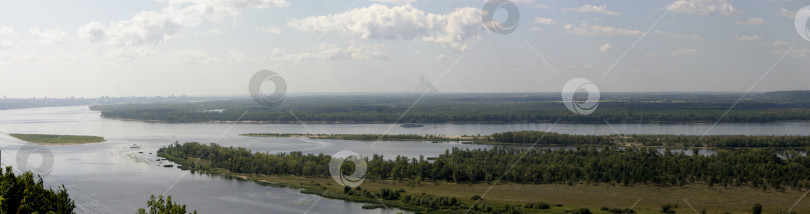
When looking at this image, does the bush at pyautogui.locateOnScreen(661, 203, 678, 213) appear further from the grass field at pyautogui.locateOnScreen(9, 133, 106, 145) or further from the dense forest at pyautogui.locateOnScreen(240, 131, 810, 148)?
the grass field at pyautogui.locateOnScreen(9, 133, 106, 145)

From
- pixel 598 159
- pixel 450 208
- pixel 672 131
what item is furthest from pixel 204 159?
pixel 672 131

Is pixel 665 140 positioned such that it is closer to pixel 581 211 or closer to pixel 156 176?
pixel 581 211

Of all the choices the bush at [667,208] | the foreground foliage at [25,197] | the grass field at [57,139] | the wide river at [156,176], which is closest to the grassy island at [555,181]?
the bush at [667,208]

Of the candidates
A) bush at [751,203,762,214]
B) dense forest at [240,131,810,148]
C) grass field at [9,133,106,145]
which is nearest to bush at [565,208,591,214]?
bush at [751,203,762,214]

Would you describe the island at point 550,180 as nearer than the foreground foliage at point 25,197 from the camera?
No

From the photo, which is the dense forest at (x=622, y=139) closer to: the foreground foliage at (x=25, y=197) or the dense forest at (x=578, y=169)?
the dense forest at (x=578, y=169)

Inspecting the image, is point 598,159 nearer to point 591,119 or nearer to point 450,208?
point 450,208
